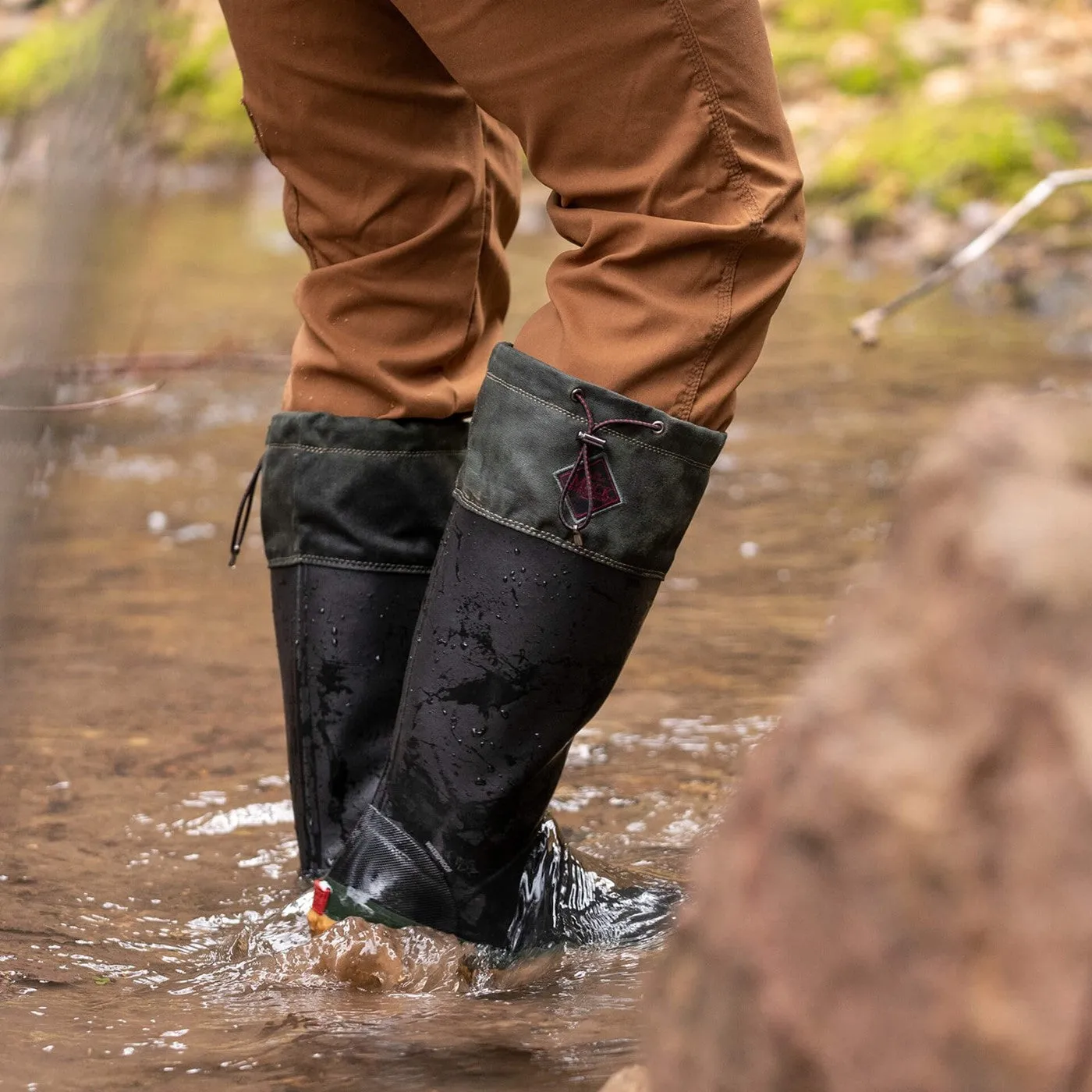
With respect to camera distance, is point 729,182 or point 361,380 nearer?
point 729,182

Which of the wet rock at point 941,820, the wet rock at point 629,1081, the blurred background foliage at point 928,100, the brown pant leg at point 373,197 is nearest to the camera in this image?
the wet rock at point 941,820

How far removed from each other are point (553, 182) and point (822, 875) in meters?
0.87

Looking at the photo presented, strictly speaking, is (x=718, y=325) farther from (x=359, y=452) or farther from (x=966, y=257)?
(x=966, y=257)

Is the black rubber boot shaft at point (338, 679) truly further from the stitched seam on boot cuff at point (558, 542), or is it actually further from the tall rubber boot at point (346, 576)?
the stitched seam on boot cuff at point (558, 542)

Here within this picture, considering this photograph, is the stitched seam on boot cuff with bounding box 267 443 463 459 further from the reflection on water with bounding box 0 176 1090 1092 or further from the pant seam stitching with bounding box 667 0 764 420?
the pant seam stitching with bounding box 667 0 764 420

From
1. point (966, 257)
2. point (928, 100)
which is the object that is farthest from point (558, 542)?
point (928, 100)

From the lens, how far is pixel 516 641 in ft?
4.65

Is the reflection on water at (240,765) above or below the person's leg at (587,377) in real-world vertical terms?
below

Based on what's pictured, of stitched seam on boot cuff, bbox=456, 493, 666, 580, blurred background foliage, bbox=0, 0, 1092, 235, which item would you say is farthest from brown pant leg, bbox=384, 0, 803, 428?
blurred background foliage, bbox=0, 0, 1092, 235

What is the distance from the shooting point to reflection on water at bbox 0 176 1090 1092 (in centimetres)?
121

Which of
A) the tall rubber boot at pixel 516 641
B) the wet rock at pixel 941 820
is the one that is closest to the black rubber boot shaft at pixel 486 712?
the tall rubber boot at pixel 516 641

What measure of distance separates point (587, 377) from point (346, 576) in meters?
0.39

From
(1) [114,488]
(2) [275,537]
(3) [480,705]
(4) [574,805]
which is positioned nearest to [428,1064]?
(3) [480,705]

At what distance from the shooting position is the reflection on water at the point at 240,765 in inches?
47.5
